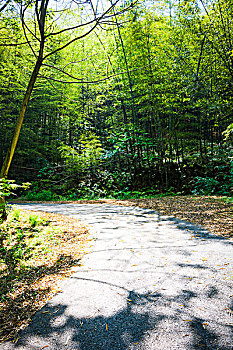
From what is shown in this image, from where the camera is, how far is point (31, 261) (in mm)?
2895

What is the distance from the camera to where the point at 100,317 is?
67.0 inches

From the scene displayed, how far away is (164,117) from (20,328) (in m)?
11.7

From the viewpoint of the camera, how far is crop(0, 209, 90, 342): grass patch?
6.23ft

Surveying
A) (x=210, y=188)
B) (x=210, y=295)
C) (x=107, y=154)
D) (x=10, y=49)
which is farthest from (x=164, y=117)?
(x=210, y=295)

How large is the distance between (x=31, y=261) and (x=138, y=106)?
11.0m

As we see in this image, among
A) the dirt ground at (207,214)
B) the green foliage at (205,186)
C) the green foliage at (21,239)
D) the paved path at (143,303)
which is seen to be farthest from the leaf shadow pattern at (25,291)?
the green foliage at (205,186)

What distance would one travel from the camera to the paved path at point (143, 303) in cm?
145

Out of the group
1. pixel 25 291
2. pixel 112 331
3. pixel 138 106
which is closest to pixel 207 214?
pixel 112 331

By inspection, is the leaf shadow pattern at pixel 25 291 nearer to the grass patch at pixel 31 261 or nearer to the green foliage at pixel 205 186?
the grass patch at pixel 31 261

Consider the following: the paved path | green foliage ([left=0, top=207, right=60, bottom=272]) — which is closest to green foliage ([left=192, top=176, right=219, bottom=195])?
the paved path

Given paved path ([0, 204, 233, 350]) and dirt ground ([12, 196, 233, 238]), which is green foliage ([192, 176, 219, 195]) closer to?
dirt ground ([12, 196, 233, 238])

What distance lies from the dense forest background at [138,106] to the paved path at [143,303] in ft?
17.4

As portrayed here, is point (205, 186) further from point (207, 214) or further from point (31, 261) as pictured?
point (31, 261)

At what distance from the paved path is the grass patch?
0.53 ft
